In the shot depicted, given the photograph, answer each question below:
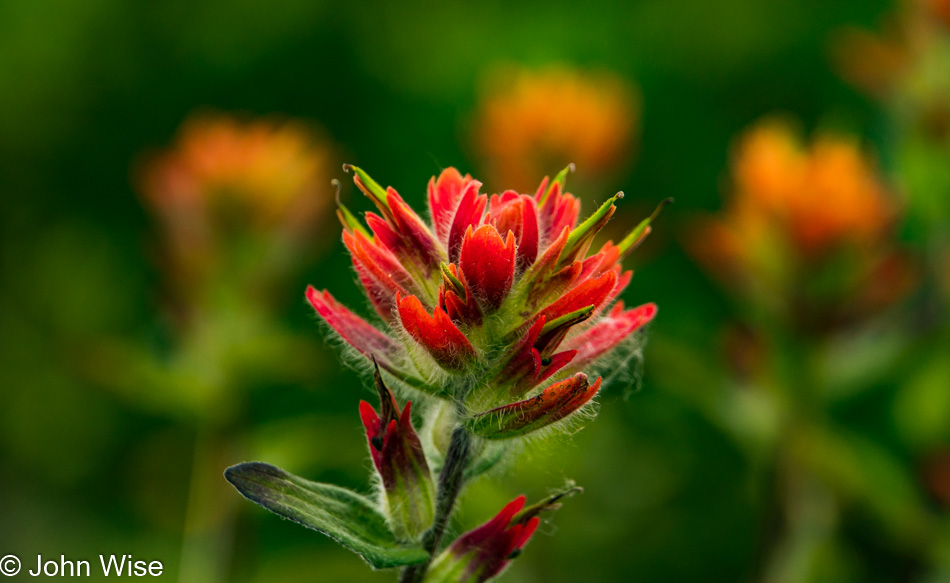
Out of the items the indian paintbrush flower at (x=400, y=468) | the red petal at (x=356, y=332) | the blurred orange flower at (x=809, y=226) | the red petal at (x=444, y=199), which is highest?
the blurred orange flower at (x=809, y=226)

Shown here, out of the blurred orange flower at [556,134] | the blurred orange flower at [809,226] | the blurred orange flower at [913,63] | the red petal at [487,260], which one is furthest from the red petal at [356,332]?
the blurred orange flower at [913,63]

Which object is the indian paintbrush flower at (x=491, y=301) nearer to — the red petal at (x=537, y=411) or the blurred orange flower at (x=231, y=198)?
the red petal at (x=537, y=411)

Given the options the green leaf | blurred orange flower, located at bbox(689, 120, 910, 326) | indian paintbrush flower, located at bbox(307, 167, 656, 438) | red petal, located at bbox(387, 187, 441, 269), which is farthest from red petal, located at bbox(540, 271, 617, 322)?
blurred orange flower, located at bbox(689, 120, 910, 326)

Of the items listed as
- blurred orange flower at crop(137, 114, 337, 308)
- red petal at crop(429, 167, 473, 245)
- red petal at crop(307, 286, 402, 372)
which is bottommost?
red petal at crop(307, 286, 402, 372)

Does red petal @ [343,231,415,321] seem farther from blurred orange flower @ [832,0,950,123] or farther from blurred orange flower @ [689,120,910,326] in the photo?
blurred orange flower @ [832,0,950,123]

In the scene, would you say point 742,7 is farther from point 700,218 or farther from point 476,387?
point 476,387

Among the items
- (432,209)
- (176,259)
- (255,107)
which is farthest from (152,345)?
(255,107)
